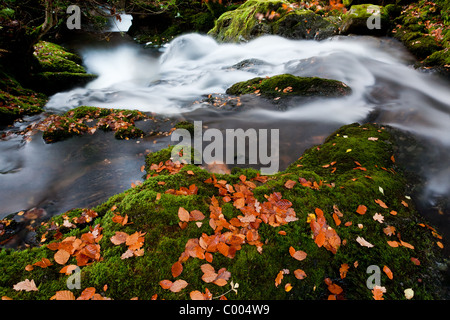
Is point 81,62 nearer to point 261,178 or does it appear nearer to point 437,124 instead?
point 261,178

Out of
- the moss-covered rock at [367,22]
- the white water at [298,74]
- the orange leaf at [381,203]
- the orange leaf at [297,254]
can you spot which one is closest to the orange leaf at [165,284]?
the orange leaf at [297,254]

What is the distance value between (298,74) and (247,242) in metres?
9.46

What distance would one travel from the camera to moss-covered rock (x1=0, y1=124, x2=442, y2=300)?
1.99 m

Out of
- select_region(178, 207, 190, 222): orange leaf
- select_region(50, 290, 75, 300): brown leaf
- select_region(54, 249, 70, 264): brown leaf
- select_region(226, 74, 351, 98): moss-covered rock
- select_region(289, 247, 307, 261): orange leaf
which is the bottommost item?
select_region(54, 249, 70, 264): brown leaf

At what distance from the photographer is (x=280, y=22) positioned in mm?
13734

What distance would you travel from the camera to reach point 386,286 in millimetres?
2119

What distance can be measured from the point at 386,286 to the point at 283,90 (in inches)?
269

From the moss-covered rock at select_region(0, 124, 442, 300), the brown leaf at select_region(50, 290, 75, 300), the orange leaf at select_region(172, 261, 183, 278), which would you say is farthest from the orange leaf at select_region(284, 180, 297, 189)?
the brown leaf at select_region(50, 290, 75, 300)

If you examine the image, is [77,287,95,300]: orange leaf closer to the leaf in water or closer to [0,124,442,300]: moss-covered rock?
[0,124,442,300]: moss-covered rock

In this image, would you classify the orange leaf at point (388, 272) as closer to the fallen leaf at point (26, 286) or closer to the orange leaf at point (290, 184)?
the orange leaf at point (290, 184)

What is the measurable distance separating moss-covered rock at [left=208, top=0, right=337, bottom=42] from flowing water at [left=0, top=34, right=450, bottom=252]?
26.6 inches

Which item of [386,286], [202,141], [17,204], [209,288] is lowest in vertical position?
[17,204]

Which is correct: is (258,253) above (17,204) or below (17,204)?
above
